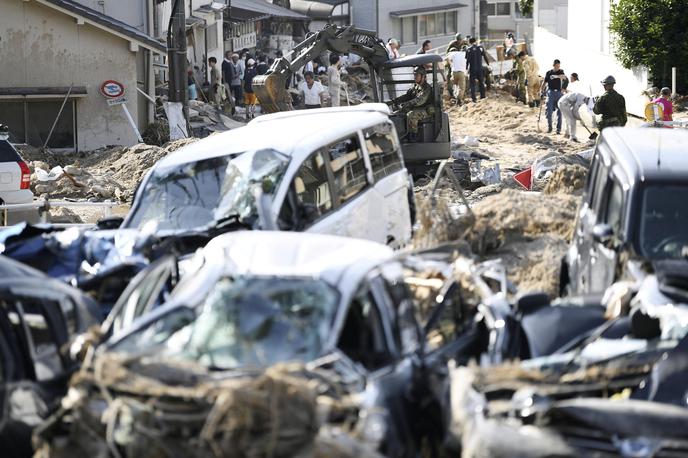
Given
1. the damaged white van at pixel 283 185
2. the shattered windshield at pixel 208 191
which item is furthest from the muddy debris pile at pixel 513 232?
the shattered windshield at pixel 208 191

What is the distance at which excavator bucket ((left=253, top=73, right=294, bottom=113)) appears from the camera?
75.9ft

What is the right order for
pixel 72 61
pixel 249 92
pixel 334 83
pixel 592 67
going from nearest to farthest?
1. pixel 72 61
2. pixel 334 83
3. pixel 249 92
4. pixel 592 67

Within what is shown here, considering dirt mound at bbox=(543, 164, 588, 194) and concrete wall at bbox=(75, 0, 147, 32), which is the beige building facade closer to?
concrete wall at bbox=(75, 0, 147, 32)

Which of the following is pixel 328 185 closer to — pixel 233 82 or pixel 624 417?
pixel 624 417

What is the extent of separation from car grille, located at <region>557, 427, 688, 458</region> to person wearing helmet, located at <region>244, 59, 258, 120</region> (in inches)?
1197

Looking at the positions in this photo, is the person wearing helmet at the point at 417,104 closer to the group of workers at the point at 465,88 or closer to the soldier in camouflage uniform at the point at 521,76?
the group of workers at the point at 465,88

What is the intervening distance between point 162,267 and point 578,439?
293 centimetres

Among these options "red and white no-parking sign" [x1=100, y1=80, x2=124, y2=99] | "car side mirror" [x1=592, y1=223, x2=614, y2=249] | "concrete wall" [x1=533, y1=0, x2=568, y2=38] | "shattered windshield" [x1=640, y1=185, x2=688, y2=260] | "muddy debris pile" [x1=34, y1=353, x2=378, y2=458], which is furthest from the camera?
"concrete wall" [x1=533, y1=0, x2=568, y2=38]

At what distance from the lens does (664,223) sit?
910 cm

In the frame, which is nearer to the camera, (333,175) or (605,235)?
(605,235)

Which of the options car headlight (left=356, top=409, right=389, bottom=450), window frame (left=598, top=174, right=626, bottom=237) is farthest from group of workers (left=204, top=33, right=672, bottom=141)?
car headlight (left=356, top=409, right=389, bottom=450)

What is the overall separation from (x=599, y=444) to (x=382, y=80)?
59.5 ft

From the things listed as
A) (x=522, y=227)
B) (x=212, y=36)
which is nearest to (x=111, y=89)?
(x=212, y=36)

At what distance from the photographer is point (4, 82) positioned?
28.7 meters
